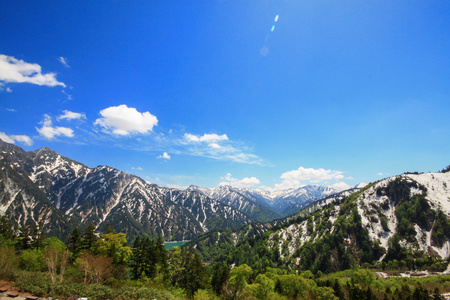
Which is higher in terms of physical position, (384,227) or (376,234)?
(384,227)

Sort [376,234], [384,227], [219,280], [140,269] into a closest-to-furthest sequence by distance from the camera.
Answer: [140,269], [219,280], [376,234], [384,227]

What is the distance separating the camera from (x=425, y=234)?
460 ft

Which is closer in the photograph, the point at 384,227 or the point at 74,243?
the point at 74,243

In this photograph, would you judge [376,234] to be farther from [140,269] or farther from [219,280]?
[140,269]

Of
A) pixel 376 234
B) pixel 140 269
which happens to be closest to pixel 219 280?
pixel 140 269

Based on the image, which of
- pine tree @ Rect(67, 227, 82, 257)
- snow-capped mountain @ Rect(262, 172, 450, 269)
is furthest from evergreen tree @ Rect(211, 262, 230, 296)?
snow-capped mountain @ Rect(262, 172, 450, 269)

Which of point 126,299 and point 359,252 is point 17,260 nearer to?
point 126,299

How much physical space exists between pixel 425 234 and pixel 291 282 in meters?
137

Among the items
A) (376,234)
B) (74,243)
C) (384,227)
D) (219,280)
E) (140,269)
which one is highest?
(74,243)

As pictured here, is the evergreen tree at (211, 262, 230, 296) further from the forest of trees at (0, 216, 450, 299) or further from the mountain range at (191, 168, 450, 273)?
the mountain range at (191, 168, 450, 273)

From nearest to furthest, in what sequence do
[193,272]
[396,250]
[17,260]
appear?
[17,260]
[193,272]
[396,250]

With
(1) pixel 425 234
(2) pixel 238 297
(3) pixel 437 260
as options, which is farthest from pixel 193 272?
(1) pixel 425 234

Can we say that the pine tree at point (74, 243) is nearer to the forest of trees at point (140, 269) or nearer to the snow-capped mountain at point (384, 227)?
the forest of trees at point (140, 269)

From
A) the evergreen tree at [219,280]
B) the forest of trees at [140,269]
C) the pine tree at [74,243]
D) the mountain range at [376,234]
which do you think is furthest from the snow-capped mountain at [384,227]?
the pine tree at [74,243]
